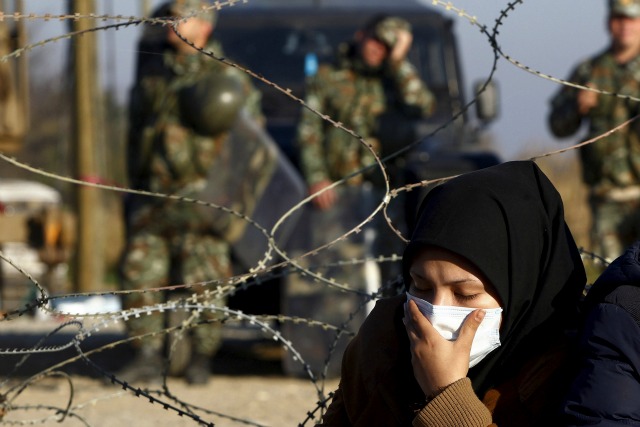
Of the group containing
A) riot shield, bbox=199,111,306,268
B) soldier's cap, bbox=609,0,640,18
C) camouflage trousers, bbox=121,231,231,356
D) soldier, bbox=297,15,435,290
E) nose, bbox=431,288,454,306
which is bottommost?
camouflage trousers, bbox=121,231,231,356

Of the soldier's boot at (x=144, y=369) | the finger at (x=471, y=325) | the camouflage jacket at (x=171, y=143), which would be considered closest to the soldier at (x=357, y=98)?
the camouflage jacket at (x=171, y=143)

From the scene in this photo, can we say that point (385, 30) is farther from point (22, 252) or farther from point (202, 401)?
point (22, 252)

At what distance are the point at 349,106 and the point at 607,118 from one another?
4.54 feet

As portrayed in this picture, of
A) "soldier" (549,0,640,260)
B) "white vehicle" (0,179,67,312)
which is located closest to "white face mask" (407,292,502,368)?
"white vehicle" (0,179,67,312)

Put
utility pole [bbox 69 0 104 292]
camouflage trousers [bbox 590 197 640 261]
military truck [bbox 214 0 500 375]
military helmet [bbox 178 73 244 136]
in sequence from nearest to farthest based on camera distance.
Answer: military helmet [bbox 178 73 244 136] → camouflage trousers [bbox 590 197 640 261] → military truck [bbox 214 0 500 375] → utility pole [bbox 69 0 104 292]

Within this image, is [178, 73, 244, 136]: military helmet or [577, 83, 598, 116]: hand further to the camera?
[577, 83, 598, 116]: hand

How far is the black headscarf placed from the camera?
2.47 m

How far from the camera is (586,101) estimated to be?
7.92m

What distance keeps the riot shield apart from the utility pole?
709cm

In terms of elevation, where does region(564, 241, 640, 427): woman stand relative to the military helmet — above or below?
above

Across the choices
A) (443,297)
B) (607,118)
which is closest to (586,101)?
(607,118)

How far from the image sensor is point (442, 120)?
9.12 metres

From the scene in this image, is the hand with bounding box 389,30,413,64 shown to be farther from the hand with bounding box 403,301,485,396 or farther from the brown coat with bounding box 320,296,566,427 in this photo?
the hand with bounding box 403,301,485,396

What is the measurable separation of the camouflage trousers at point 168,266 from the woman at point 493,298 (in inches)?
194
